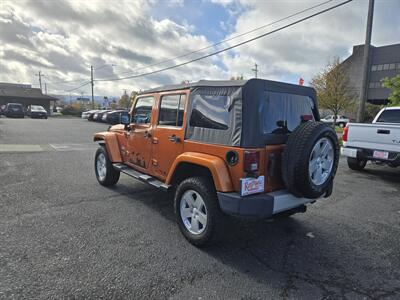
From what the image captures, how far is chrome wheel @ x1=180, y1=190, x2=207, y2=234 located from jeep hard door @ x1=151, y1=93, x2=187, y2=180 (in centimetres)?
61

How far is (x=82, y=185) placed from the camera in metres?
5.62

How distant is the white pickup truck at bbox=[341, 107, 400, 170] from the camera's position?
19.2 feet

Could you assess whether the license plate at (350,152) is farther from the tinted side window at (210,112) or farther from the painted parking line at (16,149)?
the painted parking line at (16,149)

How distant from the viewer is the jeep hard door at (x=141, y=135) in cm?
434

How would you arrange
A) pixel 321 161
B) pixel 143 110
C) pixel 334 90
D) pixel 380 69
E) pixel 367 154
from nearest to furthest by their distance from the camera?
pixel 321 161 < pixel 143 110 < pixel 367 154 < pixel 334 90 < pixel 380 69

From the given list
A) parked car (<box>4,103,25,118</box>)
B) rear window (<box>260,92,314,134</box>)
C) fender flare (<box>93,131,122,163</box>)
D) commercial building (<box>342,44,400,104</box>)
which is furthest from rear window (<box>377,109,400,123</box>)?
commercial building (<box>342,44,400,104</box>)

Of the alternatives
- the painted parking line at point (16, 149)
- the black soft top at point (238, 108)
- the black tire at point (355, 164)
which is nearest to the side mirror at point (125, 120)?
the black soft top at point (238, 108)

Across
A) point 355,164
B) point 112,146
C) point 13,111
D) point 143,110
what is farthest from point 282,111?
point 13,111

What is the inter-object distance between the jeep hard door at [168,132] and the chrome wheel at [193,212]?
61cm

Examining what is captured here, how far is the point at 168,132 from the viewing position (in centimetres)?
381

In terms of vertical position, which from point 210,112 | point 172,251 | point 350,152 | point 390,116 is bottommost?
point 172,251

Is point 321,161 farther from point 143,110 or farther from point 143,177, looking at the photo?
point 143,110

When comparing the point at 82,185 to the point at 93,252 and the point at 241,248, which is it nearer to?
the point at 93,252

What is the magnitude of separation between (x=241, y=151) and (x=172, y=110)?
1.45 meters
